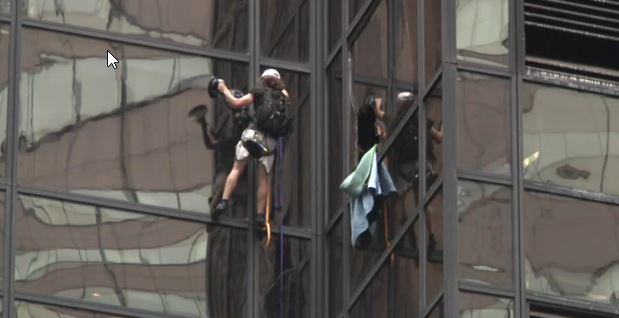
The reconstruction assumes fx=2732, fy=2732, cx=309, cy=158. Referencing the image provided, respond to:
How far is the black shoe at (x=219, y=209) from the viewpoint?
2841cm

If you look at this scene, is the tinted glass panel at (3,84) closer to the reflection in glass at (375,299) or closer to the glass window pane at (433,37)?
the reflection in glass at (375,299)

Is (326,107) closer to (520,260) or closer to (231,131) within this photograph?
(231,131)

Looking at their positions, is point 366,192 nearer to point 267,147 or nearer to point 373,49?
point 373,49

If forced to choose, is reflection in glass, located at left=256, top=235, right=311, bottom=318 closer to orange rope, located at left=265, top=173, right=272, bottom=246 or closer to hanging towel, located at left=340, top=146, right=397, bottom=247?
orange rope, located at left=265, top=173, right=272, bottom=246

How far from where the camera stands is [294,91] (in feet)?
96.8

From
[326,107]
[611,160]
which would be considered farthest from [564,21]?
[326,107]

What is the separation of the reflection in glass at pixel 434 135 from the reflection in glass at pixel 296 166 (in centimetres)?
346

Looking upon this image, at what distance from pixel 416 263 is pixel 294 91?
14.0 feet

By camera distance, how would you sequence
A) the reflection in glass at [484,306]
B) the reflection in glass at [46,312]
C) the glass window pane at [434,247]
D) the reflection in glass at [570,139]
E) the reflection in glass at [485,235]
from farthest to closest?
the reflection in glass at [46,312] → the reflection in glass at [570,139] → the glass window pane at [434,247] → the reflection in glass at [485,235] → the reflection in glass at [484,306]

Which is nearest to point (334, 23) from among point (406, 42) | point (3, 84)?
point (406, 42)

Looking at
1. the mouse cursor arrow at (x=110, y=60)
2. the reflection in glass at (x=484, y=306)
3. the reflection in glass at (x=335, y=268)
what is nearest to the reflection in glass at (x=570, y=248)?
the reflection in glass at (x=484, y=306)

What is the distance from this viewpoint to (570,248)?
25406mm

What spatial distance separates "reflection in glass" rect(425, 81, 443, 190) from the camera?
25484 millimetres

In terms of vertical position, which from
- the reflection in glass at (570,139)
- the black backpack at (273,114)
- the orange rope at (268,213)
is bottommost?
the orange rope at (268,213)
